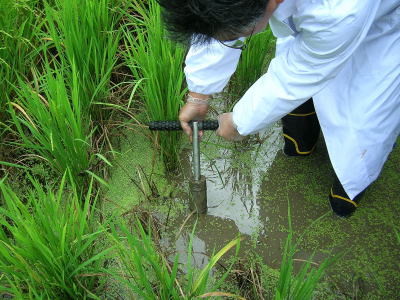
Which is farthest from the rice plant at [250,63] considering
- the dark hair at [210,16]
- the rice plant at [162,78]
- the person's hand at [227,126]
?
the dark hair at [210,16]

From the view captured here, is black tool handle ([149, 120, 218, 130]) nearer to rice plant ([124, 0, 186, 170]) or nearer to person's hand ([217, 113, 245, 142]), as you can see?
person's hand ([217, 113, 245, 142])

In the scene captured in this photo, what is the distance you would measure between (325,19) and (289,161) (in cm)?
90

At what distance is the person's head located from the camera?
856mm

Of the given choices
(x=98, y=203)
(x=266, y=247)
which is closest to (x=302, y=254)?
(x=266, y=247)

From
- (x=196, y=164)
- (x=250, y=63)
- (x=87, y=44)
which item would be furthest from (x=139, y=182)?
(x=250, y=63)

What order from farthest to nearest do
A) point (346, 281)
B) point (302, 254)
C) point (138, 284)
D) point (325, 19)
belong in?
1. point (302, 254)
2. point (346, 281)
3. point (138, 284)
4. point (325, 19)

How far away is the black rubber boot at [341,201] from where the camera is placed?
1.56 metres

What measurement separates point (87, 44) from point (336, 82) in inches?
39.7

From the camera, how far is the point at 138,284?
1.28 meters

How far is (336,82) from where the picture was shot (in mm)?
1520

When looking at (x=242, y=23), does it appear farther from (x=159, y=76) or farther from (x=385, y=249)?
(x=385, y=249)

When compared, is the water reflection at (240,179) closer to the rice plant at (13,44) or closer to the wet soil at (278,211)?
the wet soil at (278,211)

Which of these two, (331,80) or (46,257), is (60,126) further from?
(331,80)

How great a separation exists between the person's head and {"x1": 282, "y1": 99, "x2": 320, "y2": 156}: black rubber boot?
83cm
